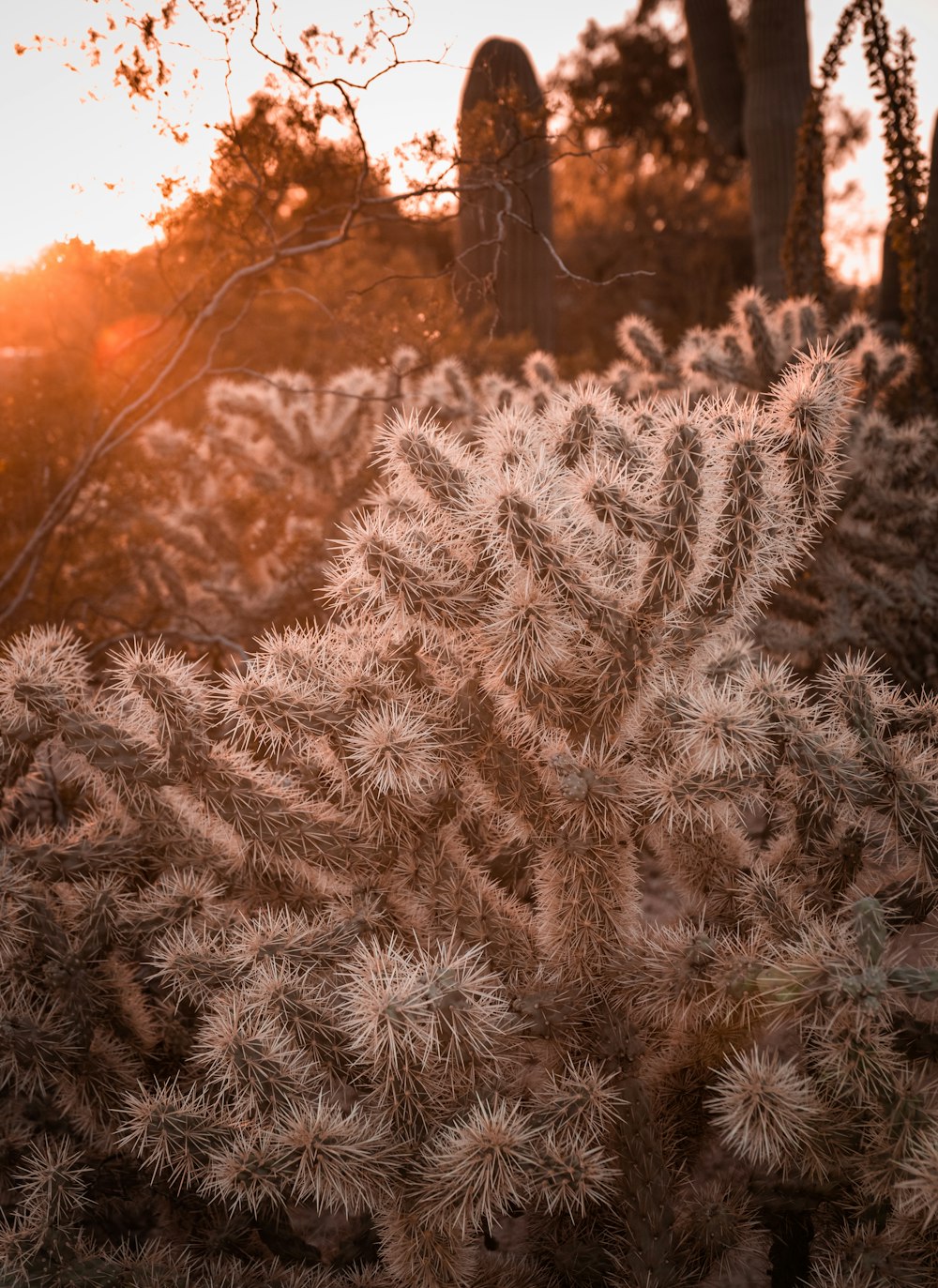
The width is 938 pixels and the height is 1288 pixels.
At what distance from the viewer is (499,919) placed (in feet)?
7.29

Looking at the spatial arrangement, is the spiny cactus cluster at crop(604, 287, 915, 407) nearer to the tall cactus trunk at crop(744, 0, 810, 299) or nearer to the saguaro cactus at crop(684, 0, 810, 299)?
the saguaro cactus at crop(684, 0, 810, 299)

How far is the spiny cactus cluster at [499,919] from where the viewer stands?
67.8 inches

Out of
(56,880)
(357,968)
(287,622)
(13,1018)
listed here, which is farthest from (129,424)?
(357,968)

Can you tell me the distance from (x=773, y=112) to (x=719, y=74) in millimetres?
2760

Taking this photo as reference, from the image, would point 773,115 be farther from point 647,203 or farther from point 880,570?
point 647,203

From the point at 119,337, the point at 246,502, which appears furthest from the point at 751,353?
the point at 119,337

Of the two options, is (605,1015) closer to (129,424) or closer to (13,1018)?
(13,1018)

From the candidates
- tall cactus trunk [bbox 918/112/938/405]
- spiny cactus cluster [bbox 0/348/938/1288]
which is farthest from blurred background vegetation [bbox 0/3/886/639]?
spiny cactus cluster [bbox 0/348/938/1288]

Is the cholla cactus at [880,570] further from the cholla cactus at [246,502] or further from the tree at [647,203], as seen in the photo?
the tree at [647,203]

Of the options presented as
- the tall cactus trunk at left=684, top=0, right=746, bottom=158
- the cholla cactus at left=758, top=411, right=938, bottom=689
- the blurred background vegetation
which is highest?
the tall cactus trunk at left=684, top=0, right=746, bottom=158

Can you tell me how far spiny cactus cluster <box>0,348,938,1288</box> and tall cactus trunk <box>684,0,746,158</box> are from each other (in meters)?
9.06

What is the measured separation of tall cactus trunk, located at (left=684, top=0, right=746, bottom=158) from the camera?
984 cm

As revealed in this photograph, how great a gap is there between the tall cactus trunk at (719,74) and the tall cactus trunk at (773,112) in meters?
2.02

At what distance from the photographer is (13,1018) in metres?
2.17
